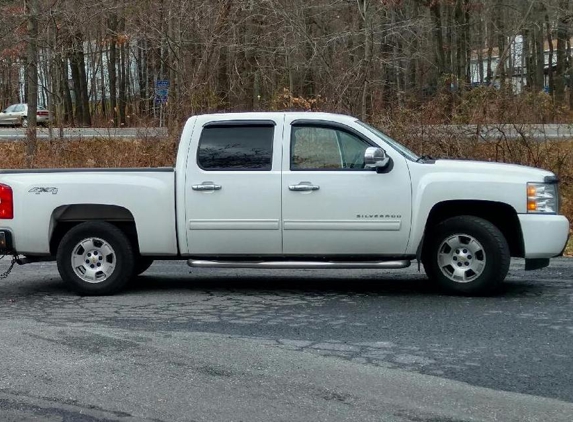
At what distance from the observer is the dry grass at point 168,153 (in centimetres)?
1716

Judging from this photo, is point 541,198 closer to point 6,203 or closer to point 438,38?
point 6,203

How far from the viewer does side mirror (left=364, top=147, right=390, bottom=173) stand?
8.99m

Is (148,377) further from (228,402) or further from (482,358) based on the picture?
(482,358)

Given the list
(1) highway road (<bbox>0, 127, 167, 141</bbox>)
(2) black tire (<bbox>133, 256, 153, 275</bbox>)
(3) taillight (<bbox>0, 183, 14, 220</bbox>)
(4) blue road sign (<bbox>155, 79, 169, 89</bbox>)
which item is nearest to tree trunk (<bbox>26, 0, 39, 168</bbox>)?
(1) highway road (<bbox>0, 127, 167, 141</bbox>)

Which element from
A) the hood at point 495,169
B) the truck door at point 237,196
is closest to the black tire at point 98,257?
the truck door at point 237,196

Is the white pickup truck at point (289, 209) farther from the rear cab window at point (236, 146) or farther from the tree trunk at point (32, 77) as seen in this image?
the tree trunk at point (32, 77)

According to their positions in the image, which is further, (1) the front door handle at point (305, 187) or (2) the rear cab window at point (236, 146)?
(2) the rear cab window at point (236, 146)

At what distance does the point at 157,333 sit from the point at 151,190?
2.08m

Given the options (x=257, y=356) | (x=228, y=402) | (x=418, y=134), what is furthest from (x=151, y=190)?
(x=418, y=134)

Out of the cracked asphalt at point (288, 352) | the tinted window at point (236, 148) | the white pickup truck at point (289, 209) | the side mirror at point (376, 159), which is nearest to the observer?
the cracked asphalt at point (288, 352)

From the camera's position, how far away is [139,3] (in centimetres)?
2409

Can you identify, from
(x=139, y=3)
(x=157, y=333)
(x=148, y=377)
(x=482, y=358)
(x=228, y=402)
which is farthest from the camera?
(x=139, y=3)

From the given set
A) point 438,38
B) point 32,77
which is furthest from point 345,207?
point 438,38

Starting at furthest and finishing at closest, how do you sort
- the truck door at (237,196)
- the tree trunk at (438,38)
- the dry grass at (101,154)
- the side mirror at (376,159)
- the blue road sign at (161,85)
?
the tree trunk at (438,38), the blue road sign at (161,85), the dry grass at (101,154), the truck door at (237,196), the side mirror at (376,159)
